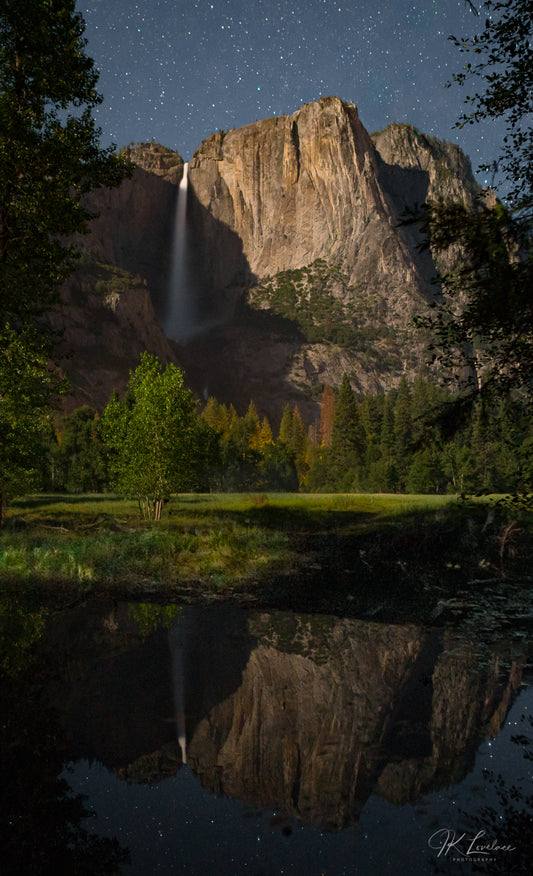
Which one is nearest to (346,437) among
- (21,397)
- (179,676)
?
(21,397)

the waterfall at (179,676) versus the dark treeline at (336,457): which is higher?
the dark treeline at (336,457)

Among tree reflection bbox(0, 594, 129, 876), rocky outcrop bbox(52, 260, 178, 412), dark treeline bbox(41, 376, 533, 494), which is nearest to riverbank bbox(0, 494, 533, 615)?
tree reflection bbox(0, 594, 129, 876)

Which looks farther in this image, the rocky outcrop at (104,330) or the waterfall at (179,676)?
the rocky outcrop at (104,330)

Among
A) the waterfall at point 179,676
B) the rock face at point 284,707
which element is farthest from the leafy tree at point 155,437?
the rock face at point 284,707

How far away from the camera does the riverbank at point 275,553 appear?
645 inches

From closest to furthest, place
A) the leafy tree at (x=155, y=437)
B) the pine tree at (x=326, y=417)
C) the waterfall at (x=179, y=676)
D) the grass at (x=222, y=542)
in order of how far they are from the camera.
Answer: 1. the waterfall at (x=179, y=676)
2. the grass at (x=222, y=542)
3. the leafy tree at (x=155, y=437)
4. the pine tree at (x=326, y=417)

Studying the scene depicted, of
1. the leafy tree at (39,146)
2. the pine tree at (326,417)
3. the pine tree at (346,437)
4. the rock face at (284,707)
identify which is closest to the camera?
the rock face at (284,707)

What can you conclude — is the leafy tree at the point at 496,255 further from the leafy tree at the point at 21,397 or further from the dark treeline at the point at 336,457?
the dark treeline at the point at 336,457

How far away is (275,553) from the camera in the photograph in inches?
942

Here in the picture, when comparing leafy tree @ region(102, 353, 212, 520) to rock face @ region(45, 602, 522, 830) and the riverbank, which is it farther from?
rock face @ region(45, 602, 522, 830)

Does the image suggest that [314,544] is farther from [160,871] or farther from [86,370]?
[86,370]

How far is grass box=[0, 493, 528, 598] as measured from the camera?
17.8 metres

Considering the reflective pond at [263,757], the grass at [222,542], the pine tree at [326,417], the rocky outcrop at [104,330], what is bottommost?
the reflective pond at [263,757]

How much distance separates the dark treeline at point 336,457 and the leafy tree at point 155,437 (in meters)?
8.80
